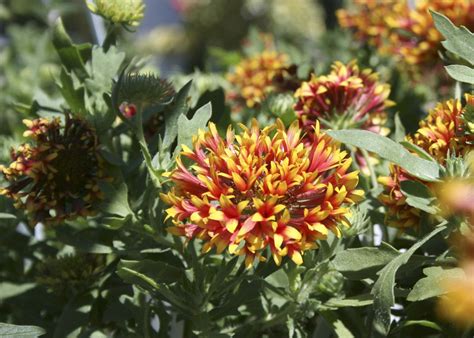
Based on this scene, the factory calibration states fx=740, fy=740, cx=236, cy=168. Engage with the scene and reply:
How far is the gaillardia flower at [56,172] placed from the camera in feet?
2.14

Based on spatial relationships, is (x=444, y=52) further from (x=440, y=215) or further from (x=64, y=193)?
(x=64, y=193)

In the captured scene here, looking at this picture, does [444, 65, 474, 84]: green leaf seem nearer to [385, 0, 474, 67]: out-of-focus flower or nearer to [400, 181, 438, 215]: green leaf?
[400, 181, 438, 215]: green leaf

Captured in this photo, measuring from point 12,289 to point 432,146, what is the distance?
0.46 meters

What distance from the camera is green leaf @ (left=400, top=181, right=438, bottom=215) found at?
0.56 m

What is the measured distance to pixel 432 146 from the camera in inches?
22.9

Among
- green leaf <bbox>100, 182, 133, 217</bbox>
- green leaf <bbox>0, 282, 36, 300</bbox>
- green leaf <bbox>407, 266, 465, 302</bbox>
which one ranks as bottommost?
green leaf <bbox>0, 282, 36, 300</bbox>

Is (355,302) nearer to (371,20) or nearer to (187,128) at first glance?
(187,128)

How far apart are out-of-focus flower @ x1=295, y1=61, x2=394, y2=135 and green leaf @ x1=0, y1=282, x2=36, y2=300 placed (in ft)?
1.11

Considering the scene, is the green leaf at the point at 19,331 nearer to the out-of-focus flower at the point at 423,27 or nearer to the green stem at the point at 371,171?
the green stem at the point at 371,171

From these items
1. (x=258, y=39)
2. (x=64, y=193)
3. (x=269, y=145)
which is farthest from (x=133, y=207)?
Result: (x=258, y=39)

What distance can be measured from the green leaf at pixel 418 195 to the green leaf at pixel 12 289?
0.42m

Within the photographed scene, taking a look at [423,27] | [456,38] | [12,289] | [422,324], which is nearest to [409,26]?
[423,27]

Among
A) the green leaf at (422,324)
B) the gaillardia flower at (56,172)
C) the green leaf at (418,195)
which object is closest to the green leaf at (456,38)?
the green leaf at (418,195)

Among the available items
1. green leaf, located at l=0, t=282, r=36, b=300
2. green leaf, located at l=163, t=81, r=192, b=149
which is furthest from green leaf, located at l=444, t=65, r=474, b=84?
green leaf, located at l=0, t=282, r=36, b=300
